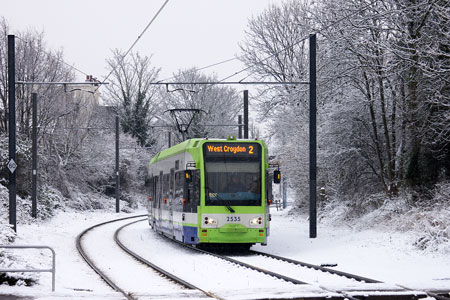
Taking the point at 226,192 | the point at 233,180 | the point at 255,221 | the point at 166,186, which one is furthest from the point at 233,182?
the point at 166,186

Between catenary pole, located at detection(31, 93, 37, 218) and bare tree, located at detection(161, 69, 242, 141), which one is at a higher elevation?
bare tree, located at detection(161, 69, 242, 141)

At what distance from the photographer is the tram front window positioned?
66.2ft

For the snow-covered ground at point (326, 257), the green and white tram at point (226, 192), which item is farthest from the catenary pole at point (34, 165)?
the green and white tram at point (226, 192)

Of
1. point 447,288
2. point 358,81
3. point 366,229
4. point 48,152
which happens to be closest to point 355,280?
point 447,288

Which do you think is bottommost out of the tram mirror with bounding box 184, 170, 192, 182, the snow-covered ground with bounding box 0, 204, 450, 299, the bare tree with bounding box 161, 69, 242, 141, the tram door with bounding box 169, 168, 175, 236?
the snow-covered ground with bounding box 0, 204, 450, 299

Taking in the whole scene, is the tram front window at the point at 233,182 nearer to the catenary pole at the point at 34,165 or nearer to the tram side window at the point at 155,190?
the tram side window at the point at 155,190

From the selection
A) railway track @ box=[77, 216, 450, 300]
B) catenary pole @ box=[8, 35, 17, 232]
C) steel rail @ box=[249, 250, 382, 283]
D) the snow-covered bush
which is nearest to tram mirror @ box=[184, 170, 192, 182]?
railway track @ box=[77, 216, 450, 300]

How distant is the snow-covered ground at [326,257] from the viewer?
518 inches

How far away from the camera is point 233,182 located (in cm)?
2034

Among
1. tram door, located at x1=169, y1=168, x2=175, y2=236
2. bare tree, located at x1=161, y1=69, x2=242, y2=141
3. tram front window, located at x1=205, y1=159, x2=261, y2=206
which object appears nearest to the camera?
tram front window, located at x1=205, y1=159, x2=261, y2=206

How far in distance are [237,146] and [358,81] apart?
26.3ft

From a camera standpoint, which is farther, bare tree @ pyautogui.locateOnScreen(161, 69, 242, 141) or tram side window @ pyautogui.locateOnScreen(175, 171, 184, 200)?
bare tree @ pyautogui.locateOnScreen(161, 69, 242, 141)

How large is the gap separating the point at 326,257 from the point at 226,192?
129 inches

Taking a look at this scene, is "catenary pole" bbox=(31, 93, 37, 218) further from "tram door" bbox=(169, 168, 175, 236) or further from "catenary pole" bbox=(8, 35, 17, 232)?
"tram door" bbox=(169, 168, 175, 236)
